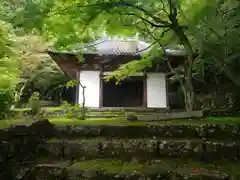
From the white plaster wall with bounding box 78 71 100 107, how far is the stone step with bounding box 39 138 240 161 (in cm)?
872

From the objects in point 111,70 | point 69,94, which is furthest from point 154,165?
point 69,94

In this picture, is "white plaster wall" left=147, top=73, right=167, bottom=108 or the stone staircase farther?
"white plaster wall" left=147, top=73, right=167, bottom=108

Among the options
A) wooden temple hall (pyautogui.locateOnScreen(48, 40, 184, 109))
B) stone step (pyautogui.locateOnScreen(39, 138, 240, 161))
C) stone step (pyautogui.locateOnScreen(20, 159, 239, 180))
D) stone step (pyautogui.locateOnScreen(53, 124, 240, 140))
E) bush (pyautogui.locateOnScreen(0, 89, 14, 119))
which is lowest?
stone step (pyautogui.locateOnScreen(20, 159, 239, 180))

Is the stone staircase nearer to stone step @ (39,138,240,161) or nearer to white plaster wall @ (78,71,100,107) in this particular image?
stone step @ (39,138,240,161)

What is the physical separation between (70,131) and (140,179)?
4.93ft

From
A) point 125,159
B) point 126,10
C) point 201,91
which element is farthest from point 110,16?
point 201,91

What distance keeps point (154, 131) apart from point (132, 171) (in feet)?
3.49

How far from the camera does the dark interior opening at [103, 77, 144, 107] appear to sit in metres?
15.4

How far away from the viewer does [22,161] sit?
2.79 m

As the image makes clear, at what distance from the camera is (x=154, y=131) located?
348 centimetres

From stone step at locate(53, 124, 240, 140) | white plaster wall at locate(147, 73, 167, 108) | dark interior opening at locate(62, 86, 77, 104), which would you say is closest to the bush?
stone step at locate(53, 124, 240, 140)

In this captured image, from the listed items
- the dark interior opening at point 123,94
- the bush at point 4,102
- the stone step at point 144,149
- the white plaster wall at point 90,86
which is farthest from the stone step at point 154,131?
the dark interior opening at point 123,94

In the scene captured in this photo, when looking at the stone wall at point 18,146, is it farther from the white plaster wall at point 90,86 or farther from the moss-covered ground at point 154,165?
the white plaster wall at point 90,86

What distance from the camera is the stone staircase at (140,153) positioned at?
8.20ft
